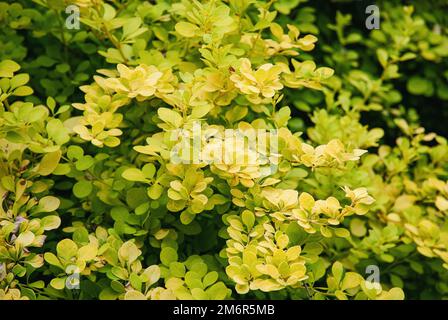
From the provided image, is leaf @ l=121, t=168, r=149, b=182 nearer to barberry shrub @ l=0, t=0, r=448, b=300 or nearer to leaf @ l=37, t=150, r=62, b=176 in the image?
barberry shrub @ l=0, t=0, r=448, b=300

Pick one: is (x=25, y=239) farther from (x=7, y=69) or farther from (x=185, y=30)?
(x=185, y=30)

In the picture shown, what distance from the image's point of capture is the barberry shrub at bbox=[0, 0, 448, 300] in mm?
1483

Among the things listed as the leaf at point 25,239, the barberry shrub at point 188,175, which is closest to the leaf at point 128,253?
the barberry shrub at point 188,175

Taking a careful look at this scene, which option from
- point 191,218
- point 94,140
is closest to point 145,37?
point 94,140

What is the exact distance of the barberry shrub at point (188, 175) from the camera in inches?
58.4

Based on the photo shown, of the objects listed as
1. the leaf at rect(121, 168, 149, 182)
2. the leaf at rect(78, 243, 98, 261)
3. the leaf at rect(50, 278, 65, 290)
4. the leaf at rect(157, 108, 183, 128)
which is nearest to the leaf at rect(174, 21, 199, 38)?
the leaf at rect(157, 108, 183, 128)

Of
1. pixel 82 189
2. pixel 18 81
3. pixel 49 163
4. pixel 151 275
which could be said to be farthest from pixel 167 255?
pixel 18 81

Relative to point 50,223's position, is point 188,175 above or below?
above

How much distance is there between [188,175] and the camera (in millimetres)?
1485

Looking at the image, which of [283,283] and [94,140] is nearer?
[283,283]
